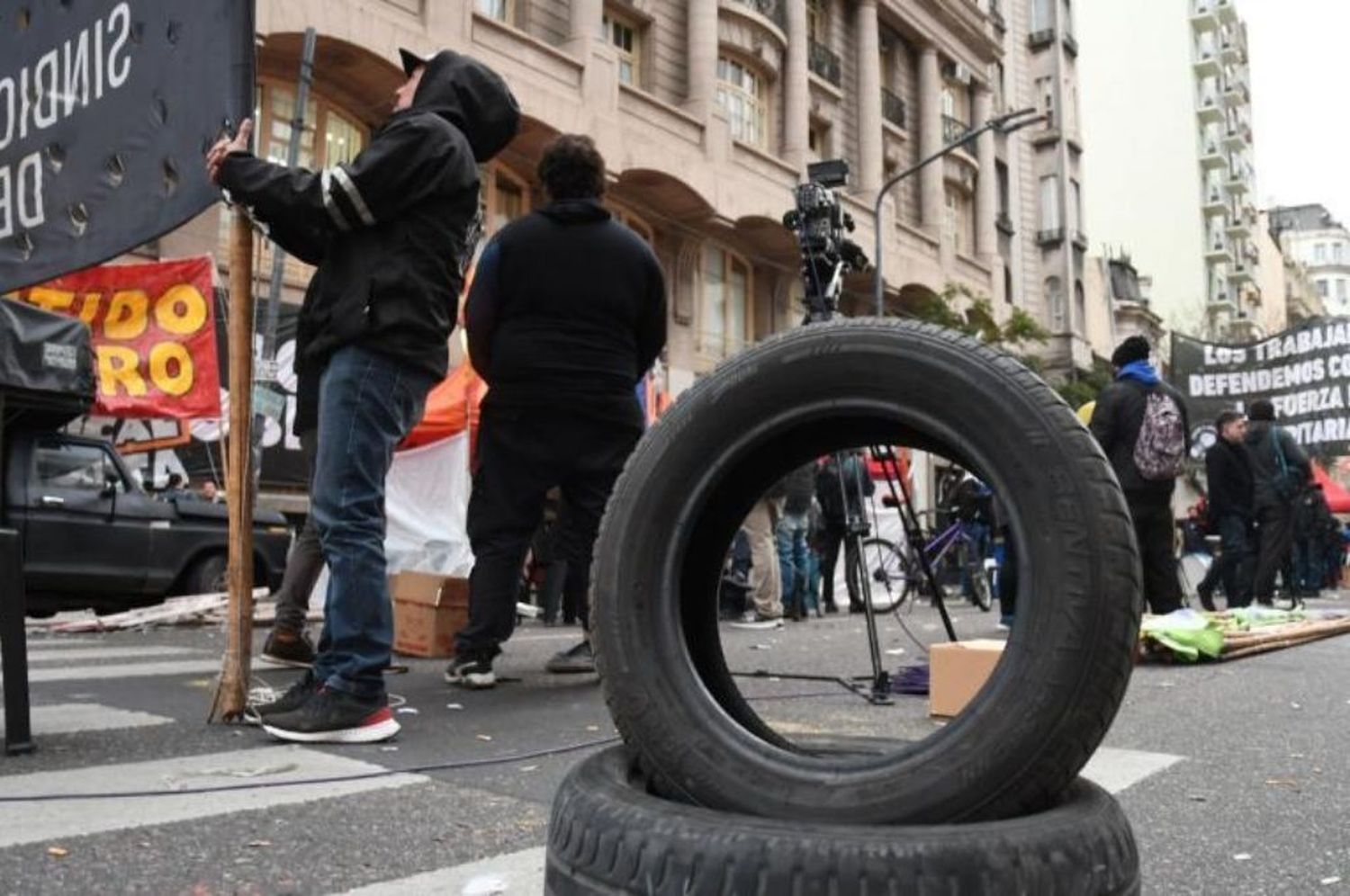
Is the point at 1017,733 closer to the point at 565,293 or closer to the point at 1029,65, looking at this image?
the point at 565,293

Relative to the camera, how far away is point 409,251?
3314 mm

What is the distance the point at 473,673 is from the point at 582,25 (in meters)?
17.8

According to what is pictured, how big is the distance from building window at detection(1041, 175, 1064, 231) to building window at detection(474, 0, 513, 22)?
1105 inches

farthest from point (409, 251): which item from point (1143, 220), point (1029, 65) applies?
point (1143, 220)

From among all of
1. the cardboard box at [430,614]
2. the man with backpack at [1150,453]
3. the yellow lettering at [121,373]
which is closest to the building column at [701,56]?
the yellow lettering at [121,373]

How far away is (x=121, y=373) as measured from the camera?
10.9 m

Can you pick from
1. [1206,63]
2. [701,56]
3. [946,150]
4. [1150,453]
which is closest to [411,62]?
[1150,453]

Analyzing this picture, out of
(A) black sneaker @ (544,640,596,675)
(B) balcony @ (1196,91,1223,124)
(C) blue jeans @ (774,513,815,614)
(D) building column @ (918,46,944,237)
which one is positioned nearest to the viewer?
(A) black sneaker @ (544,640,596,675)

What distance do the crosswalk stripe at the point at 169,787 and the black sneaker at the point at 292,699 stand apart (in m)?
0.26

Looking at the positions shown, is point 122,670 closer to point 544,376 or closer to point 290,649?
point 290,649

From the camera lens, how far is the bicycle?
11.8 metres

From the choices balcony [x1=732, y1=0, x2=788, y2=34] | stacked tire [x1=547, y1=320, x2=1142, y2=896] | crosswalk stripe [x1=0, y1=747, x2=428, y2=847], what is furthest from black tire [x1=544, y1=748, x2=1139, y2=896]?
balcony [x1=732, y1=0, x2=788, y2=34]

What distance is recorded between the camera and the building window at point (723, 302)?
23781 millimetres

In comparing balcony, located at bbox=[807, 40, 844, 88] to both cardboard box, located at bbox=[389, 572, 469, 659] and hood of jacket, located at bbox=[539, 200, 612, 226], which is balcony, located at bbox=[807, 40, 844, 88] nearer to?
cardboard box, located at bbox=[389, 572, 469, 659]
